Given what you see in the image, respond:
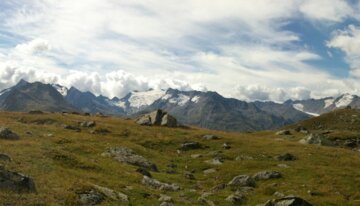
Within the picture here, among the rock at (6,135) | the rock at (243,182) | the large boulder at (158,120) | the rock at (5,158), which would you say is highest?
the large boulder at (158,120)

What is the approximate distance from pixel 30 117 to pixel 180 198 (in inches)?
2532

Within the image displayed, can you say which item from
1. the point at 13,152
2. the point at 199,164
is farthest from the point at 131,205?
the point at 199,164

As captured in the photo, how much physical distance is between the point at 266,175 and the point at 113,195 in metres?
23.7

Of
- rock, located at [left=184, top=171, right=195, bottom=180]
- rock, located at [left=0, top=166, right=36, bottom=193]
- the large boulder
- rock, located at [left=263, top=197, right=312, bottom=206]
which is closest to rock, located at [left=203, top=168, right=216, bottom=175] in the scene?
rock, located at [left=184, top=171, right=195, bottom=180]

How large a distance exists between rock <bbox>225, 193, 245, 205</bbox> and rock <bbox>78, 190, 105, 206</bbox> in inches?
519

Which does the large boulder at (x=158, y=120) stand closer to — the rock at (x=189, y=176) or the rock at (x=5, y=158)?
the rock at (x=189, y=176)

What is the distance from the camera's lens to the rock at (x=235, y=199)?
39572mm

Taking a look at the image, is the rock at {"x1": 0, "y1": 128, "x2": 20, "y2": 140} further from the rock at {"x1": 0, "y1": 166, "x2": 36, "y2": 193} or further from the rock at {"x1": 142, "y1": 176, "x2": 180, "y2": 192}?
the rock at {"x1": 0, "y1": 166, "x2": 36, "y2": 193}

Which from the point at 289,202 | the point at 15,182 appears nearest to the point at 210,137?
the point at 289,202

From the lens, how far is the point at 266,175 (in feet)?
168

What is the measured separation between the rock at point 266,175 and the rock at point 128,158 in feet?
40.3

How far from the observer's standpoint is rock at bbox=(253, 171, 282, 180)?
50.9 m

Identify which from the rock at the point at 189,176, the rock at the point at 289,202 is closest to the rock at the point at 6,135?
the rock at the point at 189,176

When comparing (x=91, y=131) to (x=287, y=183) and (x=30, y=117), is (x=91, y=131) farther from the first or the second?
(x=287, y=183)
